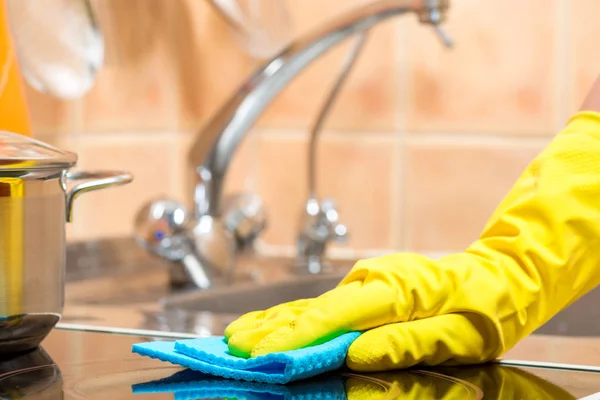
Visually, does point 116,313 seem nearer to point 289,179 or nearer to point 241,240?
point 241,240

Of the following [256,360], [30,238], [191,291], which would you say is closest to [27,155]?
[30,238]

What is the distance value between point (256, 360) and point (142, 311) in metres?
0.29

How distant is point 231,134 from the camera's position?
967 millimetres

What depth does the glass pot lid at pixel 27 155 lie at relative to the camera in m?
0.50

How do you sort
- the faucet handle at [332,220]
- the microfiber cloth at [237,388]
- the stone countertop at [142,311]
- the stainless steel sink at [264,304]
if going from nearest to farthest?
the microfiber cloth at [237,388] → the stone countertop at [142,311] → the stainless steel sink at [264,304] → the faucet handle at [332,220]

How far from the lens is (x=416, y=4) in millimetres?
922

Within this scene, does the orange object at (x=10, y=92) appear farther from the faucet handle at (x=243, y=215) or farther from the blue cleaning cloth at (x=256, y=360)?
the faucet handle at (x=243, y=215)

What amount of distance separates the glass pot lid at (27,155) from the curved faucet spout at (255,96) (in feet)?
1.37

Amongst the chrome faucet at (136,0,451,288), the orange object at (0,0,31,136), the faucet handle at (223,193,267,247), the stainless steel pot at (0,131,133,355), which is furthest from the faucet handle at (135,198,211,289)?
the stainless steel pot at (0,131,133,355)

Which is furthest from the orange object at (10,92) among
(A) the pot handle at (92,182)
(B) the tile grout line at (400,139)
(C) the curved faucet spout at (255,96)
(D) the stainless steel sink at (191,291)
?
(B) the tile grout line at (400,139)

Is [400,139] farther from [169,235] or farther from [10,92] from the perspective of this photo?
[10,92]

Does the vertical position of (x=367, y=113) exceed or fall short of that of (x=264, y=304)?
it exceeds it

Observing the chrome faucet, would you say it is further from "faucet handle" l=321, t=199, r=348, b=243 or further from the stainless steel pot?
the stainless steel pot

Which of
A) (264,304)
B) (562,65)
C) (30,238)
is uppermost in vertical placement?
(562,65)
